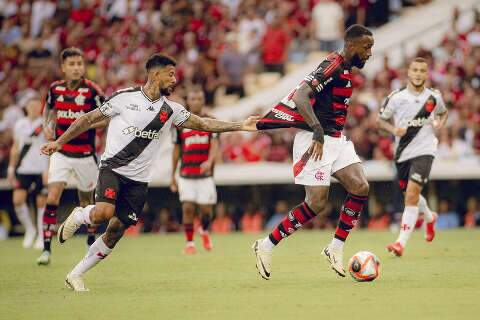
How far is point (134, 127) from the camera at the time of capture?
11.0 meters

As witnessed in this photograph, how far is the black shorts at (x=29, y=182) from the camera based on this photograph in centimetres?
1953

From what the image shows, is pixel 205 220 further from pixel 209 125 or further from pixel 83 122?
pixel 83 122

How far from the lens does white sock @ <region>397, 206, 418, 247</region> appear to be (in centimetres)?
1461

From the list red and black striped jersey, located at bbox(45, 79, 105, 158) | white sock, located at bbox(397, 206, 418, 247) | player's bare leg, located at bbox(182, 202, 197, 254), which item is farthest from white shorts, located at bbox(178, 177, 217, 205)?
white sock, located at bbox(397, 206, 418, 247)

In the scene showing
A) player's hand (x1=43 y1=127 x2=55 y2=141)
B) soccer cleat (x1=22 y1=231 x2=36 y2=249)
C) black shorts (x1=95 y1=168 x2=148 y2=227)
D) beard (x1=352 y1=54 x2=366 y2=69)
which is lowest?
soccer cleat (x1=22 y1=231 x2=36 y2=249)

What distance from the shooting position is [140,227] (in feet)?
82.1

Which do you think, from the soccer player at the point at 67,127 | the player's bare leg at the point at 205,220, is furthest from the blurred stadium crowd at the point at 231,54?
the soccer player at the point at 67,127

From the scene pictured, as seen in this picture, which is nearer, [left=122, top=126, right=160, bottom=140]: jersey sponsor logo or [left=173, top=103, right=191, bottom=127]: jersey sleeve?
[left=122, top=126, right=160, bottom=140]: jersey sponsor logo

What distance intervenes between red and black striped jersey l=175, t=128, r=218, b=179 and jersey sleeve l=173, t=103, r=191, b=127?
607 cm

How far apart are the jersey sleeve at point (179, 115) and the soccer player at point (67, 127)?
10.9ft

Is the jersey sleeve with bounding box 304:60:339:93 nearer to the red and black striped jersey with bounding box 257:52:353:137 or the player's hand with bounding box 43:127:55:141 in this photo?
the red and black striped jersey with bounding box 257:52:353:137

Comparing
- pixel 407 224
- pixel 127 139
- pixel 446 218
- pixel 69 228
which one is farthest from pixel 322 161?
pixel 446 218

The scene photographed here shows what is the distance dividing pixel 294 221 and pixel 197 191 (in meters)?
5.96

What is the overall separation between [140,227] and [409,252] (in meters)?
10.7
